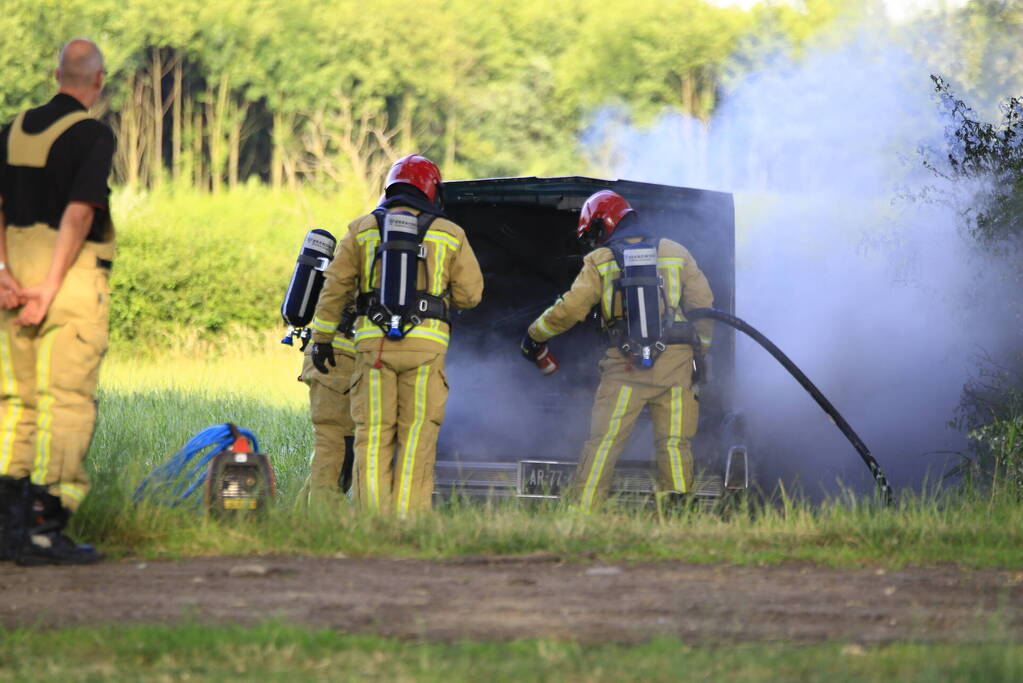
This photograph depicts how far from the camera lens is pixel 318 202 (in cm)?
3703

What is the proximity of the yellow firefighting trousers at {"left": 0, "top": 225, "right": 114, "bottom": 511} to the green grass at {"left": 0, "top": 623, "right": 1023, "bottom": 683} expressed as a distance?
1.22 m

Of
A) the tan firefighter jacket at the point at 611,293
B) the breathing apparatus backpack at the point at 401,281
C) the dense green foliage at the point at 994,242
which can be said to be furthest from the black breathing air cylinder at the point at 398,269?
the dense green foliage at the point at 994,242

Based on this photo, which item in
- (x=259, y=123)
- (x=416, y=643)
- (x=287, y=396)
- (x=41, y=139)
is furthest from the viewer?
(x=259, y=123)

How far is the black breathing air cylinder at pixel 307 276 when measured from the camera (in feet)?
24.2

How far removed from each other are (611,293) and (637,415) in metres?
0.63

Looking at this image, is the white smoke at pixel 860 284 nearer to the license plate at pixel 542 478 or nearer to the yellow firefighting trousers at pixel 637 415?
the yellow firefighting trousers at pixel 637 415

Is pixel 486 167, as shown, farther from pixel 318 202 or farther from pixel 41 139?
pixel 41 139

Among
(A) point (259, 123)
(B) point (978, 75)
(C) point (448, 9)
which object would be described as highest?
(C) point (448, 9)

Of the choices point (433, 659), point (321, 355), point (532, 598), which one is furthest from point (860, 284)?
point (433, 659)

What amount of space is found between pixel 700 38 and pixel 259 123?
14.2m

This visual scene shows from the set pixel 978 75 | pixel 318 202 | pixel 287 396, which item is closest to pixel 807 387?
pixel 978 75

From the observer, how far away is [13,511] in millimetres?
5262

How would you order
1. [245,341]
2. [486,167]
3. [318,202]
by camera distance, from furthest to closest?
[486,167] < [318,202] < [245,341]

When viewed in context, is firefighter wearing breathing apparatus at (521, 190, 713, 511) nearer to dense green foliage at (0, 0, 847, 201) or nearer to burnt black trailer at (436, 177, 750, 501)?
burnt black trailer at (436, 177, 750, 501)
